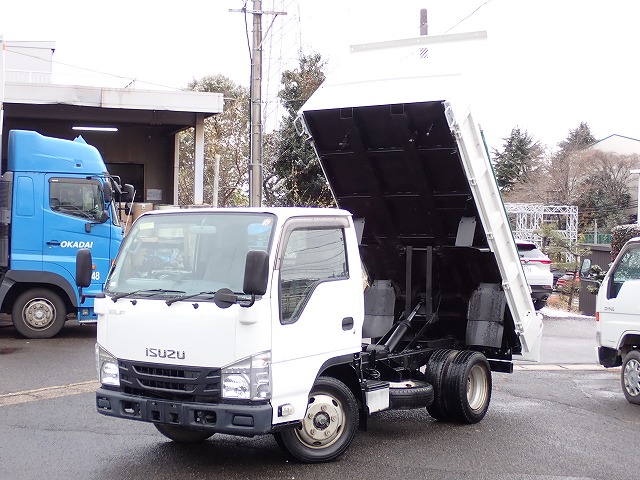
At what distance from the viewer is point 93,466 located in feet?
21.5

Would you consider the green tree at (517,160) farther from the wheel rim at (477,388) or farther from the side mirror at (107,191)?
the wheel rim at (477,388)

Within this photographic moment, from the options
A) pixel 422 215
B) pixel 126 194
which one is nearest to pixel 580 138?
pixel 126 194

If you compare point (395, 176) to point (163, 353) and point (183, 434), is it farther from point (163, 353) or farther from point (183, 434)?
point (163, 353)

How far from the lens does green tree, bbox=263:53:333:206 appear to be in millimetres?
26781

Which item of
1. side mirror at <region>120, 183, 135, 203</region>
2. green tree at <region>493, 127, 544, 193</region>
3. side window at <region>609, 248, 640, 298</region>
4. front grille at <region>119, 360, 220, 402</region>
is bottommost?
front grille at <region>119, 360, 220, 402</region>

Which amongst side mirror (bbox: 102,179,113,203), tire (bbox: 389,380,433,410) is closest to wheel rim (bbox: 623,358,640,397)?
tire (bbox: 389,380,433,410)

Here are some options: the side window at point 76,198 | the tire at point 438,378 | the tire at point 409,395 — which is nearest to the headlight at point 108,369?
the tire at point 409,395

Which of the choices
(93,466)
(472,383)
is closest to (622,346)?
(472,383)

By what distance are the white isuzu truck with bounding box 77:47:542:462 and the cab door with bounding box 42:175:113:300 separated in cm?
590

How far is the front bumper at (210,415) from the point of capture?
5.89 meters

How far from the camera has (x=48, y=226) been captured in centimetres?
1341

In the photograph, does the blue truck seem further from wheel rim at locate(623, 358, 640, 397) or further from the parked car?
the parked car

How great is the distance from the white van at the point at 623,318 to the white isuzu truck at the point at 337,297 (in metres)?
1.51

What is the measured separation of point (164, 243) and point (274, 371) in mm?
1477
